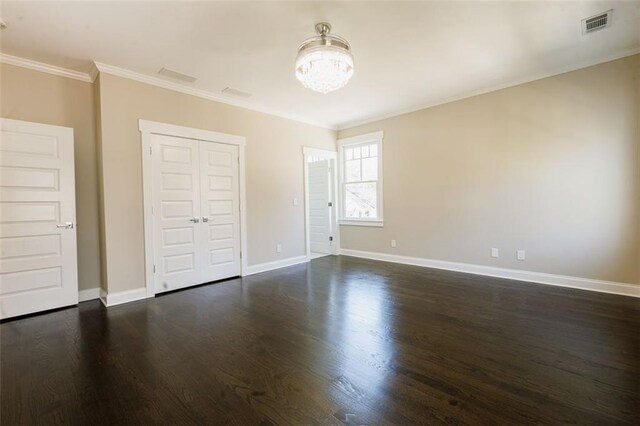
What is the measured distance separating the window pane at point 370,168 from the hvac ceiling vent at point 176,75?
339 centimetres

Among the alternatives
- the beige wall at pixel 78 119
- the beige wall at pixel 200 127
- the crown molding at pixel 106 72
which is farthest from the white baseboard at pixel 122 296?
the crown molding at pixel 106 72

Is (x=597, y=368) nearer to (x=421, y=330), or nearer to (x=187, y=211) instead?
(x=421, y=330)

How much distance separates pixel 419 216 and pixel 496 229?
119 cm

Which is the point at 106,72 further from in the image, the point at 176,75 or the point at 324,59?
the point at 324,59

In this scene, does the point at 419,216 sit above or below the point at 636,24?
below

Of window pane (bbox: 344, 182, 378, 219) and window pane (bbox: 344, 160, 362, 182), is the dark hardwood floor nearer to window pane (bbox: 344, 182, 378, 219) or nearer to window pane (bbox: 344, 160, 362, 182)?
window pane (bbox: 344, 182, 378, 219)

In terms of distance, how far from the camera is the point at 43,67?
3.25m

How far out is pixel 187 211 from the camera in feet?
13.2

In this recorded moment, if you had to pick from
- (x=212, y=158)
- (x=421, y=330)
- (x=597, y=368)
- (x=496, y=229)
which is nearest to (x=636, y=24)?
(x=496, y=229)

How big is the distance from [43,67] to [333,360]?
14.0 feet

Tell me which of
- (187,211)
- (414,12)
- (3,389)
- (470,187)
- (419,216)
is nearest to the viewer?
(3,389)

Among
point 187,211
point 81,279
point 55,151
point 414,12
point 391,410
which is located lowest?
point 391,410

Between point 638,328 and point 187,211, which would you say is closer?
point 638,328

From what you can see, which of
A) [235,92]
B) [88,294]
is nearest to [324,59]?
[235,92]
